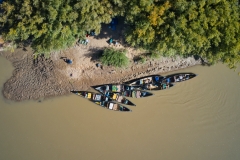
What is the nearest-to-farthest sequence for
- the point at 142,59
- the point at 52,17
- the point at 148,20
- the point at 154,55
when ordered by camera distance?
the point at 52,17 < the point at 148,20 < the point at 154,55 < the point at 142,59

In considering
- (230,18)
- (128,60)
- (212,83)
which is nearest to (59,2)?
(128,60)

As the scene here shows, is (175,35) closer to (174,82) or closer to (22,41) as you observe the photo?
(174,82)

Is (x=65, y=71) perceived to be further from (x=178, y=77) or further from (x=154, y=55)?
(x=178, y=77)

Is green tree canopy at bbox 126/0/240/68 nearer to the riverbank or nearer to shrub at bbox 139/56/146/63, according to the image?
shrub at bbox 139/56/146/63

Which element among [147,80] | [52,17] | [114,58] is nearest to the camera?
[52,17]

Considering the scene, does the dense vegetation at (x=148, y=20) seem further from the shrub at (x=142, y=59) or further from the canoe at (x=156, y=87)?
the canoe at (x=156, y=87)

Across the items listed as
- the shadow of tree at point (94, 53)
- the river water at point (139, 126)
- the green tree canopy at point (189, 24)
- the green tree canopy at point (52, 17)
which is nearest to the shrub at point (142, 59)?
the green tree canopy at point (189, 24)

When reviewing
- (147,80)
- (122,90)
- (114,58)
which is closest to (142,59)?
(147,80)
